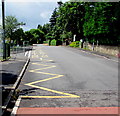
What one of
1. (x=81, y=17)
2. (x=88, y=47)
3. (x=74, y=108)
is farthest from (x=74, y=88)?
(x=81, y=17)

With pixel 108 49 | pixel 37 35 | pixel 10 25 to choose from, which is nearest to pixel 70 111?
pixel 108 49

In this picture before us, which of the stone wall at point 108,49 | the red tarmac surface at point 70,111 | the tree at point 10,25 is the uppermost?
the tree at point 10,25

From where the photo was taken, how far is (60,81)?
754 centimetres

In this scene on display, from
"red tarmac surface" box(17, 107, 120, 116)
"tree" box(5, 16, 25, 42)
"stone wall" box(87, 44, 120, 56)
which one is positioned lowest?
"red tarmac surface" box(17, 107, 120, 116)

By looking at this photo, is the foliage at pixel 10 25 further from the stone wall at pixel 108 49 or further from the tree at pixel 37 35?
the tree at pixel 37 35

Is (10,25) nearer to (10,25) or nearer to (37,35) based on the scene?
(10,25)

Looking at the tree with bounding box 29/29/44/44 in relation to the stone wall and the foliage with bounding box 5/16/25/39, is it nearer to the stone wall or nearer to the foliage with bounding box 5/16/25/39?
the foliage with bounding box 5/16/25/39

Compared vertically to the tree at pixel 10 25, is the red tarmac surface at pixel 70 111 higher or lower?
lower

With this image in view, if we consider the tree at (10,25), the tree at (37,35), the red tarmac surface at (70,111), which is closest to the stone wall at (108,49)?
the red tarmac surface at (70,111)

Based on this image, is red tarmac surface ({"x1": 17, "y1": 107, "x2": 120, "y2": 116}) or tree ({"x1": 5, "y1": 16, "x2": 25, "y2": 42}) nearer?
red tarmac surface ({"x1": 17, "y1": 107, "x2": 120, "y2": 116})

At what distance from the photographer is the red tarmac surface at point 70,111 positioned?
4.22m

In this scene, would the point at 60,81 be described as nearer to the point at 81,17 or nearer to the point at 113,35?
the point at 113,35

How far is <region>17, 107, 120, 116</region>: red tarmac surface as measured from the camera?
13.9ft

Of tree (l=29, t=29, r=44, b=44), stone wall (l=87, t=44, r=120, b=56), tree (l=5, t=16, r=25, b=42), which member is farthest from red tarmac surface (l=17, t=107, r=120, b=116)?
tree (l=29, t=29, r=44, b=44)
